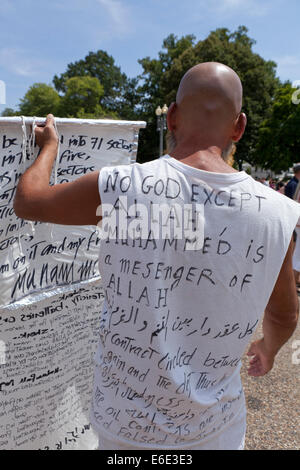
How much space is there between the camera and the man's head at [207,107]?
3.51 feet

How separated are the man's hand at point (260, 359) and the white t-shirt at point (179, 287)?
37 centimetres

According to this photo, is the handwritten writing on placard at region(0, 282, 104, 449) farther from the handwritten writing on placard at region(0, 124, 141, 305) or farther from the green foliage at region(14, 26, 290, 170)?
the green foliage at region(14, 26, 290, 170)

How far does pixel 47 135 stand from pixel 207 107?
0.75 meters

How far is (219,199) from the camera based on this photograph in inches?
40.2

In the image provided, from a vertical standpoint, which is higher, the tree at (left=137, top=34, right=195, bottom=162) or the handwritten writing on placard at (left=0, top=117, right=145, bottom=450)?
the tree at (left=137, top=34, right=195, bottom=162)

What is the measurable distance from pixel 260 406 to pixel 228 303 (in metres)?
2.39

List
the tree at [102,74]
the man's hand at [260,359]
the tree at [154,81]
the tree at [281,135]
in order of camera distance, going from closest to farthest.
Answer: the man's hand at [260,359]
the tree at [281,135]
the tree at [154,81]
the tree at [102,74]

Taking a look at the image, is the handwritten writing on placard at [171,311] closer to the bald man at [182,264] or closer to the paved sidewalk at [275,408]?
the bald man at [182,264]

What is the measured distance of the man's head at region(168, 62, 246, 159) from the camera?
1069 mm

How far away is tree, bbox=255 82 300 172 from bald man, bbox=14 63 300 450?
25.7 metres

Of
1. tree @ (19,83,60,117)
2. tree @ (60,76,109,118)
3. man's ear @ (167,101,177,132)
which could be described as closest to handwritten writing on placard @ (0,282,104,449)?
man's ear @ (167,101,177,132)

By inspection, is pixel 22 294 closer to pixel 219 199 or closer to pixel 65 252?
pixel 65 252

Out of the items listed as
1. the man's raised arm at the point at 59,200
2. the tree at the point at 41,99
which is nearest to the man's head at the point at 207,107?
the man's raised arm at the point at 59,200
